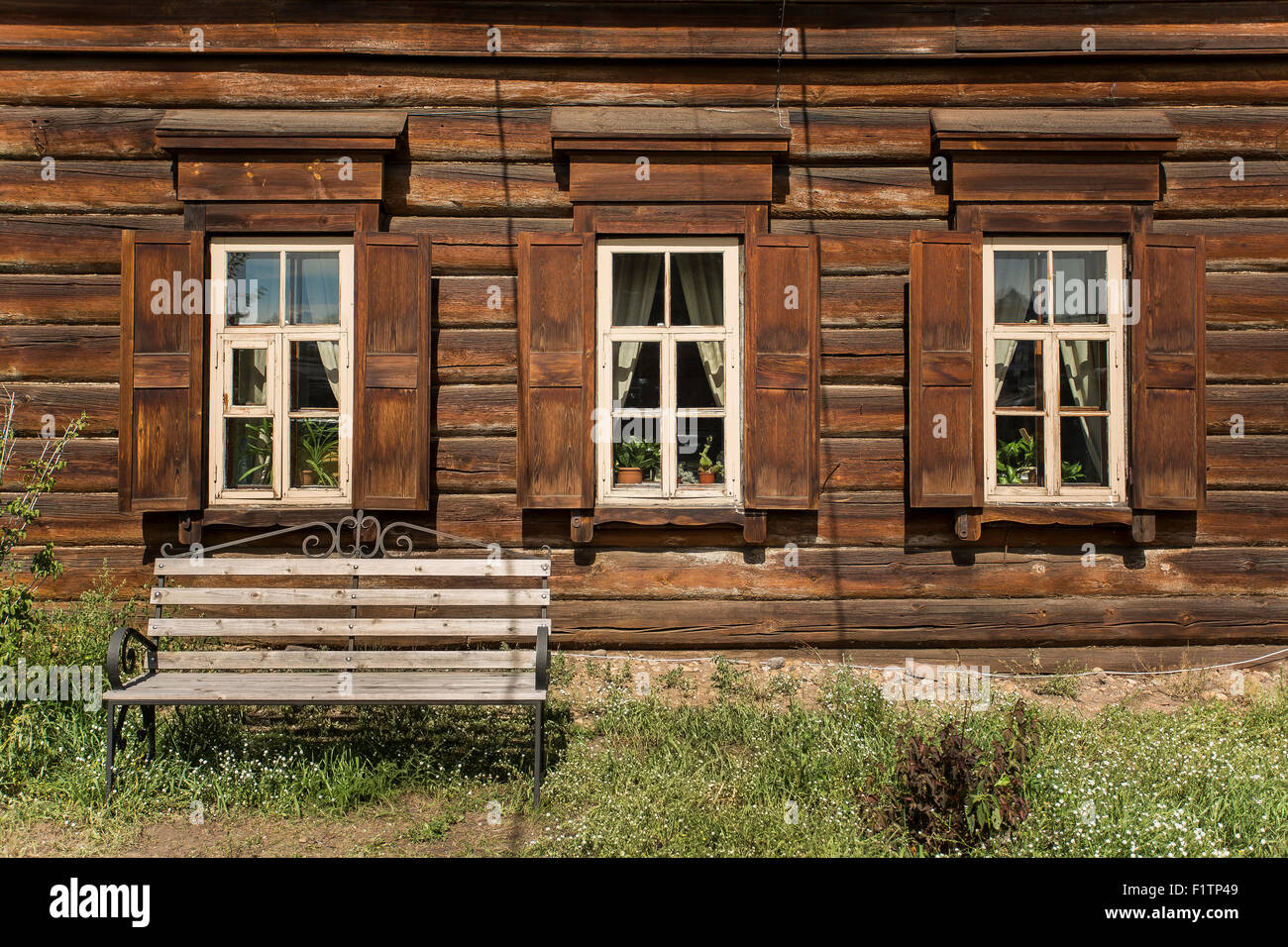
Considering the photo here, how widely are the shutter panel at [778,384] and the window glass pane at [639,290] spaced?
55cm

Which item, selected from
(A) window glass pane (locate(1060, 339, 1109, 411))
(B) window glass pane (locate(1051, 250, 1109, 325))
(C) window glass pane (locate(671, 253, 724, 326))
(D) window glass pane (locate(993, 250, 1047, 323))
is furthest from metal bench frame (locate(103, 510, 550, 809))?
(B) window glass pane (locate(1051, 250, 1109, 325))

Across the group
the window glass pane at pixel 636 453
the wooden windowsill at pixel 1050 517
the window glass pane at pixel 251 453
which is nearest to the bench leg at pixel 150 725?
the window glass pane at pixel 251 453

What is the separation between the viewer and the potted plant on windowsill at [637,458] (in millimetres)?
5332

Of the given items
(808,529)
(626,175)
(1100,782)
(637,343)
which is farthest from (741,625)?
(626,175)

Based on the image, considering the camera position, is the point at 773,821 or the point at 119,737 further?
the point at 119,737

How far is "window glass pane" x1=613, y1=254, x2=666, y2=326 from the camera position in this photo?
534cm

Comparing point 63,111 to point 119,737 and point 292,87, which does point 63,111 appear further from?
point 119,737

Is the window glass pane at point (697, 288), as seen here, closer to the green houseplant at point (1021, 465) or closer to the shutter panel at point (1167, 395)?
the green houseplant at point (1021, 465)

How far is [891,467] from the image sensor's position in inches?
210

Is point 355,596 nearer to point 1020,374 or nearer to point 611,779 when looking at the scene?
point 611,779

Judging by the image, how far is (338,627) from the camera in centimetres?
438

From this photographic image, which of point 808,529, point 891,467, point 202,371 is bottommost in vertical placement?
point 808,529

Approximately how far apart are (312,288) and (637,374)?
1.94 m

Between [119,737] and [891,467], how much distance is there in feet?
13.7
